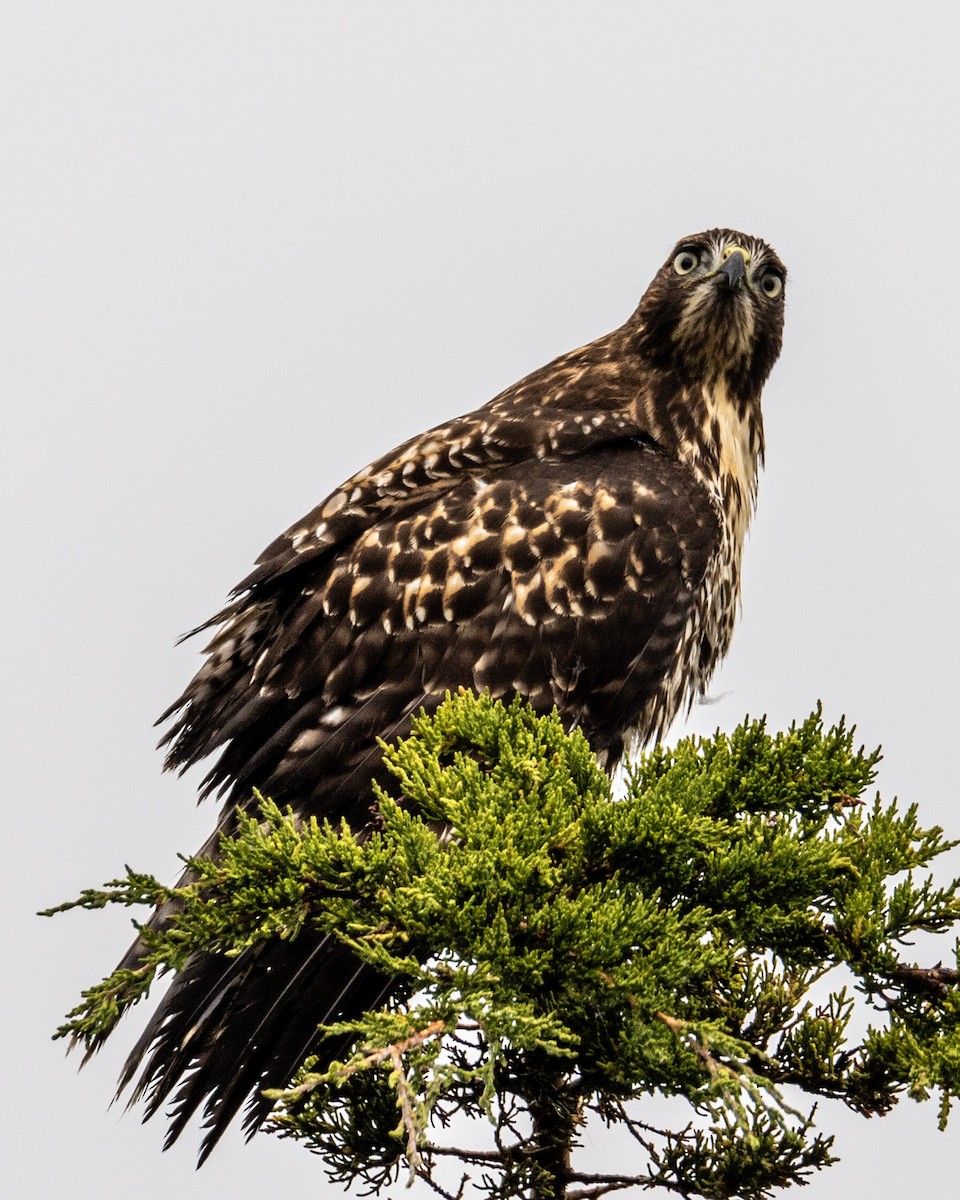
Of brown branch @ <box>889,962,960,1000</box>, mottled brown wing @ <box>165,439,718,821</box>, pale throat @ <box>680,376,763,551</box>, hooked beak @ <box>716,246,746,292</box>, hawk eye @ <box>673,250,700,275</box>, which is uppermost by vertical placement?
hawk eye @ <box>673,250,700,275</box>

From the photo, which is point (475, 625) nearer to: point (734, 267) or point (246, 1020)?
point (246, 1020)

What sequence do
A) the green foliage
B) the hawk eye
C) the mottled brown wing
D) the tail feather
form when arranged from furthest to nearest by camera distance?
the hawk eye, the mottled brown wing, the tail feather, the green foliage

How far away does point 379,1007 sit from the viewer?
3.83m

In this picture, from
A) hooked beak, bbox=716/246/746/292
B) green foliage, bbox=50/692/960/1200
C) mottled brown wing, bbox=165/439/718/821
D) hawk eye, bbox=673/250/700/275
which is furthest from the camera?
hawk eye, bbox=673/250/700/275

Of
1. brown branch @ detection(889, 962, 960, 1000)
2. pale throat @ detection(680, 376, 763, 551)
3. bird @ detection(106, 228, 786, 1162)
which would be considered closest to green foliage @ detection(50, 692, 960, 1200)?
brown branch @ detection(889, 962, 960, 1000)

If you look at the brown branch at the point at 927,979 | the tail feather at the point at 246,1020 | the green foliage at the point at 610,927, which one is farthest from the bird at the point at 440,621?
the brown branch at the point at 927,979

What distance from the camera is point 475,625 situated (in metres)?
4.25

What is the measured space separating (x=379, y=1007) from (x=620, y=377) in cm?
229

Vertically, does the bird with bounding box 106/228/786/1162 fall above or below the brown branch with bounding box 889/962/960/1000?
above

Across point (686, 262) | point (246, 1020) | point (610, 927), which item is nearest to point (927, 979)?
point (610, 927)

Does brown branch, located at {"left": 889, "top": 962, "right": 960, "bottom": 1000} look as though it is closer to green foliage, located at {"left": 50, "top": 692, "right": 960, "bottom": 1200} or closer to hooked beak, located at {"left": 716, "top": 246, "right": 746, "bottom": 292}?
green foliage, located at {"left": 50, "top": 692, "right": 960, "bottom": 1200}

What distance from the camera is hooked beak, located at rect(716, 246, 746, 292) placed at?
480 centimetres

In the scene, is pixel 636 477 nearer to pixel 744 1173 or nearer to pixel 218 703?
pixel 218 703

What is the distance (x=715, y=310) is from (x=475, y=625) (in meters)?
1.48
